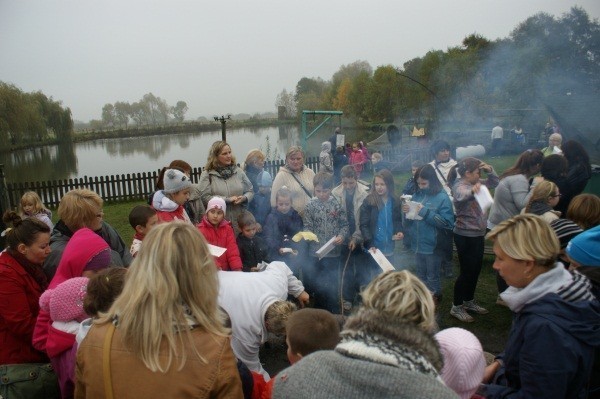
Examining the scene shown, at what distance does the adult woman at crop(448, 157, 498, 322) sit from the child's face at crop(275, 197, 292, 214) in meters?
1.97

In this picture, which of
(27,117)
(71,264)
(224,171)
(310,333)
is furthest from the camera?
(27,117)

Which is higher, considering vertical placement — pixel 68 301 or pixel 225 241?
pixel 68 301

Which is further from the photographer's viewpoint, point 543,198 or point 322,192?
point 322,192

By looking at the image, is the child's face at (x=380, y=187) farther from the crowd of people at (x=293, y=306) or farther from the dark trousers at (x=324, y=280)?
the dark trousers at (x=324, y=280)

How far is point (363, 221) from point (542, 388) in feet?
10.2

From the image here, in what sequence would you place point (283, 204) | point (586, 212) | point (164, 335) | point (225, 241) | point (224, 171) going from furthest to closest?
1. point (224, 171)
2. point (283, 204)
3. point (225, 241)
4. point (586, 212)
5. point (164, 335)

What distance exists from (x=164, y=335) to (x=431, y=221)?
366cm

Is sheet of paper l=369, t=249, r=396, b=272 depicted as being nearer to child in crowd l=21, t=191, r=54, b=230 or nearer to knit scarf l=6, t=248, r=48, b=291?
knit scarf l=6, t=248, r=48, b=291

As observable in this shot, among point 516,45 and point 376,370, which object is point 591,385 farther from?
point 516,45

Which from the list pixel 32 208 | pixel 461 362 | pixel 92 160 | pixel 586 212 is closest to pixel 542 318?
pixel 461 362

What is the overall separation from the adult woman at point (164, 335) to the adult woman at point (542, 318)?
4.34 ft

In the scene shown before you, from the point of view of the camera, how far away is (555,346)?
5.54 feet

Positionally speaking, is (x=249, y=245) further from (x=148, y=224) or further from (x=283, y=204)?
(x=148, y=224)

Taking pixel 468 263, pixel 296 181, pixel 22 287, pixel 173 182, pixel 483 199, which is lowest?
pixel 468 263
